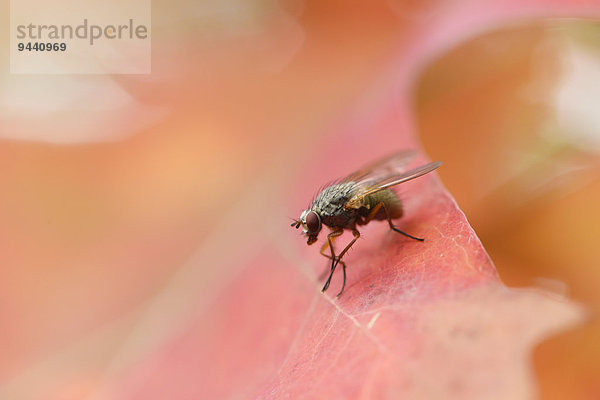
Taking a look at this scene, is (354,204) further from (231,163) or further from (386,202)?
(231,163)

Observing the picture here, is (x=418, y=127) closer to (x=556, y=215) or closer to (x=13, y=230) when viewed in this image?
(x=556, y=215)

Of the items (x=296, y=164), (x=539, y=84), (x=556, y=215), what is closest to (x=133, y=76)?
(x=296, y=164)

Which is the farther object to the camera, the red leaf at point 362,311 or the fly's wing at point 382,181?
the fly's wing at point 382,181
